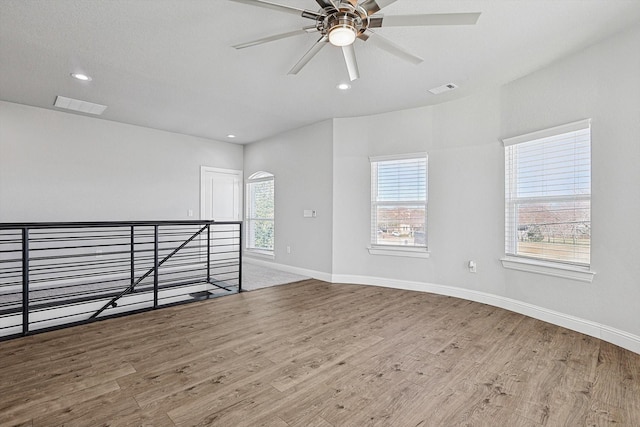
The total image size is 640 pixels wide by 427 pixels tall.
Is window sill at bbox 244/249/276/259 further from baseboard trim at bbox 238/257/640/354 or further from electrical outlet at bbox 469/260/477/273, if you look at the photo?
electrical outlet at bbox 469/260/477/273

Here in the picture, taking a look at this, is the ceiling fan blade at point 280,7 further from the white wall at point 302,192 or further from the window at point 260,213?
the window at point 260,213

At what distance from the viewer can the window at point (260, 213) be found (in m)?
6.68

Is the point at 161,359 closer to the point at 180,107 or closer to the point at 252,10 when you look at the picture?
the point at 252,10

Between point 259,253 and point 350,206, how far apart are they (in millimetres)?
2636

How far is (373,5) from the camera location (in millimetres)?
2002

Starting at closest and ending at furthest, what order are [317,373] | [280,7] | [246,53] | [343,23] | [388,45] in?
[280,7] < [343,23] < [317,373] < [388,45] < [246,53]

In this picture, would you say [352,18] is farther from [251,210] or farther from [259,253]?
[251,210]

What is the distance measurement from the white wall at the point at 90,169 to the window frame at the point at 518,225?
5.57m

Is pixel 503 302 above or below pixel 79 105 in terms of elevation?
below

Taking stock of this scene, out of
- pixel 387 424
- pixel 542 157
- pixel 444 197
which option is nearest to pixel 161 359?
pixel 387 424

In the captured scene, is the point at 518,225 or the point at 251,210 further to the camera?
the point at 251,210

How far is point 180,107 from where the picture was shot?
468 centimetres

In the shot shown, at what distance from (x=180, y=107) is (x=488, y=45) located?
13.4 ft

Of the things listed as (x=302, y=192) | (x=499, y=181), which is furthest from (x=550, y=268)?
(x=302, y=192)
